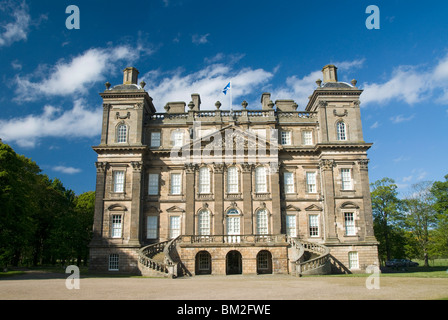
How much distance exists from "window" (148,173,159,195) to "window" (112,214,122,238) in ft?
13.1

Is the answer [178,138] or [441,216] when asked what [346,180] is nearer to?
[441,216]

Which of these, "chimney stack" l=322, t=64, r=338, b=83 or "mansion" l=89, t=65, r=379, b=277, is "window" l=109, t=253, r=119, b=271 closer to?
"mansion" l=89, t=65, r=379, b=277

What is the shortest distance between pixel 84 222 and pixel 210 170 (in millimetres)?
23503

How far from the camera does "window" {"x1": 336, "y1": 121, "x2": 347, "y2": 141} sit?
36938 mm

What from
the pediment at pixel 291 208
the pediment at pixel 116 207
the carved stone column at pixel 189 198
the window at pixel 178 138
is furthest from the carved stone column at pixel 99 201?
the pediment at pixel 291 208

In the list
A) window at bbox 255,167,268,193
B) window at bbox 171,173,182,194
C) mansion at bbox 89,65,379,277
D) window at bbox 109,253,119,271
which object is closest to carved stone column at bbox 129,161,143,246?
mansion at bbox 89,65,379,277

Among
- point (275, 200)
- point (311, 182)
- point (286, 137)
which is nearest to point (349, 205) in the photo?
point (311, 182)

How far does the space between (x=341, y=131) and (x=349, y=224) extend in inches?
378

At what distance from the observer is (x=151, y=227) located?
3562cm

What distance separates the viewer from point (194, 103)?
39.4 meters

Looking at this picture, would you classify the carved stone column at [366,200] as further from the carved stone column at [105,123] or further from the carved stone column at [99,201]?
the carved stone column at [105,123]
